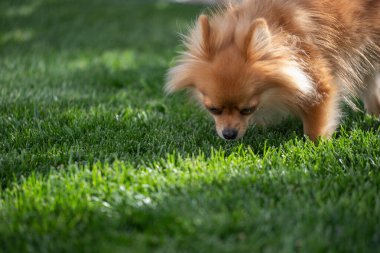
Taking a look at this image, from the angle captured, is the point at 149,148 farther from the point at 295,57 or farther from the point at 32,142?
the point at 295,57

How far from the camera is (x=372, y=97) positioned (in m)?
4.55

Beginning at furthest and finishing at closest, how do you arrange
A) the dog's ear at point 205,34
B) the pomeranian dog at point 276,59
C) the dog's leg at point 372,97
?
the dog's leg at point 372,97, the dog's ear at point 205,34, the pomeranian dog at point 276,59

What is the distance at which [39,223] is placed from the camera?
8.13 feet

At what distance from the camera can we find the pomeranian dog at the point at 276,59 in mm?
3506

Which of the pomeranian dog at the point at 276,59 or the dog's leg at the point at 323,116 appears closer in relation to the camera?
the pomeranian dog at the point at 276,59

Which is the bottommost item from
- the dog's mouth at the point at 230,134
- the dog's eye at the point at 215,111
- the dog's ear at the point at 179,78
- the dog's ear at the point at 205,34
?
the dog's mouth at the point at 230,134

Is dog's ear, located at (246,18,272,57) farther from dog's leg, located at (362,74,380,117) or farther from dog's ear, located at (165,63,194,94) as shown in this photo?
dog's leg, located at (362,74,380,117)

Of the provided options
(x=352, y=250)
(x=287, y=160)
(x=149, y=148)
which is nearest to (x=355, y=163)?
(x=287, y=160)

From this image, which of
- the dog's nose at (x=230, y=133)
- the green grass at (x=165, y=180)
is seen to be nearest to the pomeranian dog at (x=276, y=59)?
the dog's nose at (x=230, y=133)

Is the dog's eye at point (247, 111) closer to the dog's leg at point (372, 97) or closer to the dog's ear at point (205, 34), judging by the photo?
the dog's ear at point (205, 34)

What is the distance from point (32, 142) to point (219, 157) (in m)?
1.42

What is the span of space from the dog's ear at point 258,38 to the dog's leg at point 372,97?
1.48m

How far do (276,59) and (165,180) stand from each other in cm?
122

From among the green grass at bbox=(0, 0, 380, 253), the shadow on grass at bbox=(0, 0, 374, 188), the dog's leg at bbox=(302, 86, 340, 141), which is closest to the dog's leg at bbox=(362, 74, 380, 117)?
the green grass at bbox=(0, 0, 380, 253)
